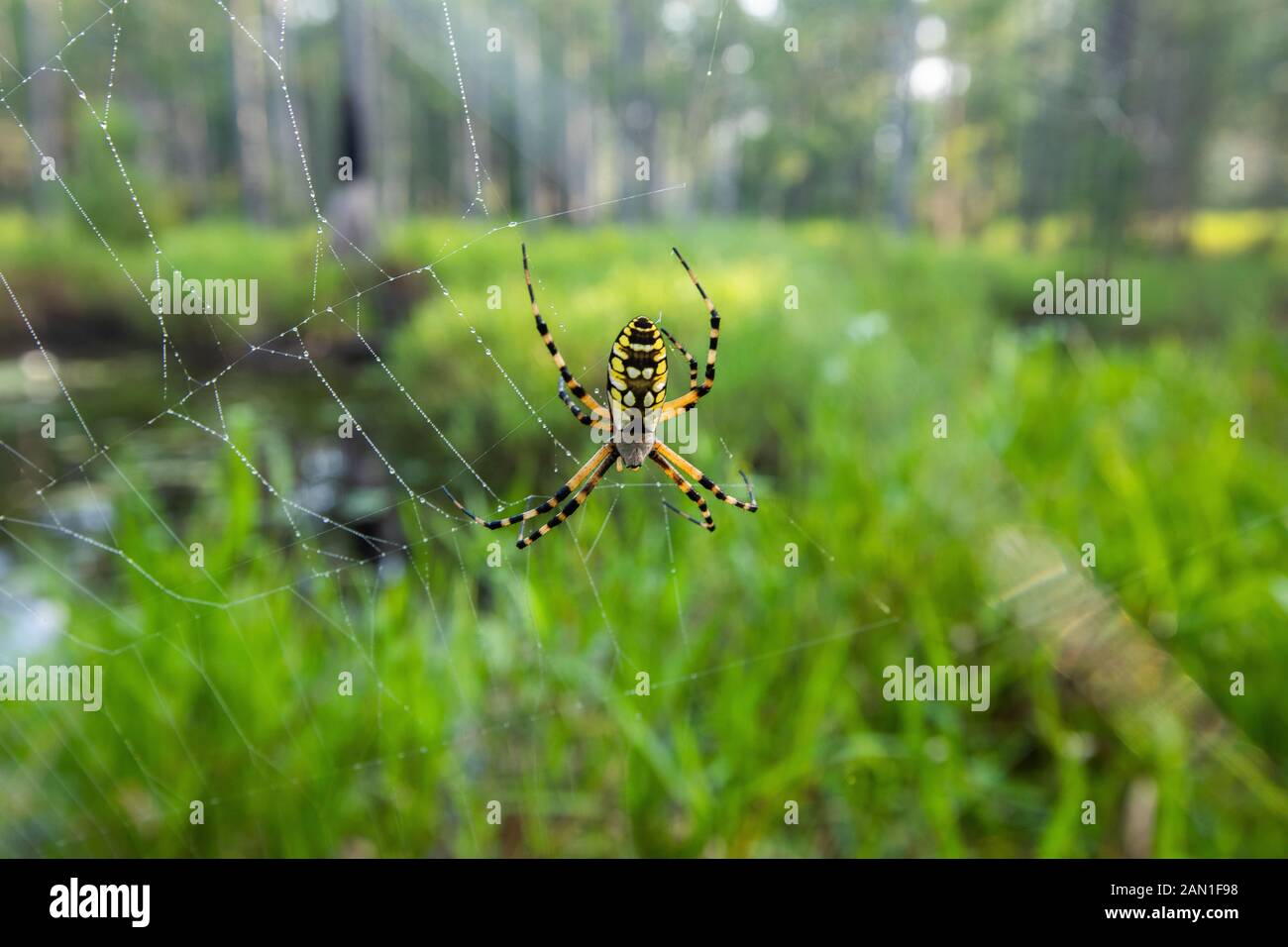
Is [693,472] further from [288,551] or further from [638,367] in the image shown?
[288,551]

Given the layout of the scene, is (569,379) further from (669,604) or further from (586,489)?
(669,604)

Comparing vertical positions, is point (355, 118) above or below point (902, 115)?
below

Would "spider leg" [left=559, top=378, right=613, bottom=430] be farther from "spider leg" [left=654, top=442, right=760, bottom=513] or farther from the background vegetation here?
"spider leg" [left=654, top=442, right=760, bottom=513]

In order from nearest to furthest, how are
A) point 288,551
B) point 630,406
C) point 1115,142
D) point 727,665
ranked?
point 630,406
point 727,665
point 288,551
point 1115,142

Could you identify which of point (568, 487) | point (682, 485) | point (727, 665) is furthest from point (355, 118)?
point (568, 487)

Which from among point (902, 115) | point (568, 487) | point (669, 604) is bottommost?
point (669, 604)

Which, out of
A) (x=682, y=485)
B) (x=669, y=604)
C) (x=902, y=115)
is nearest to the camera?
(x=682, y=485)

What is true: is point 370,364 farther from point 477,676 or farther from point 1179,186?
point 1179,186

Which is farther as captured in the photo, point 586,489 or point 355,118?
point 355,118

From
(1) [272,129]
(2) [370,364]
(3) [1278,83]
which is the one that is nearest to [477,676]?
(2) [370,364]
